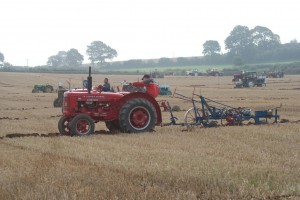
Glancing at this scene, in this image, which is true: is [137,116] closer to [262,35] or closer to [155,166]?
[155,166]

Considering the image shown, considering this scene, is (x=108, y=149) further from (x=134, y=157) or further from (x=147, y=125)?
(x=147, y=125)

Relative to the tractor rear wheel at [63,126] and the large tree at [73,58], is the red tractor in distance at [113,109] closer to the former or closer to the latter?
the tractor rear wheel at [63,126]

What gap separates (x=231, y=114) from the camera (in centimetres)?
1429

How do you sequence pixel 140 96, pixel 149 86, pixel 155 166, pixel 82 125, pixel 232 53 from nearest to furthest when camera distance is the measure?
pixel 155 166 < pixel 82 125 < pixel 140 96 < pixel 149 86 < pixel 232 53

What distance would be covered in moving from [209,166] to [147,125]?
18.9ft

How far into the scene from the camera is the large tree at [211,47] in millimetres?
142125

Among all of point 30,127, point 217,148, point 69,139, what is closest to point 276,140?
point 217,148

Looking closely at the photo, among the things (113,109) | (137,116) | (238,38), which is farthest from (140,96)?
(238,38)

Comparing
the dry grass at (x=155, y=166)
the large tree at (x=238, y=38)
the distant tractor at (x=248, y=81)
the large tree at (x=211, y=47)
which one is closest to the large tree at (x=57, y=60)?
the large tree at (x=211, y=47)

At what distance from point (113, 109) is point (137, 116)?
67cm

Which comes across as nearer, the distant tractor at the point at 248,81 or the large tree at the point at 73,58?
the distant tractor at the point at 248,81

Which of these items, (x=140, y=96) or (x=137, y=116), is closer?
(x=137, y=116)

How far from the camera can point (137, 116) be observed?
43.5 feet

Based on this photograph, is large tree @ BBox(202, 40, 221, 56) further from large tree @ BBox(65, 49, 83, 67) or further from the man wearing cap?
the man wearing cap
